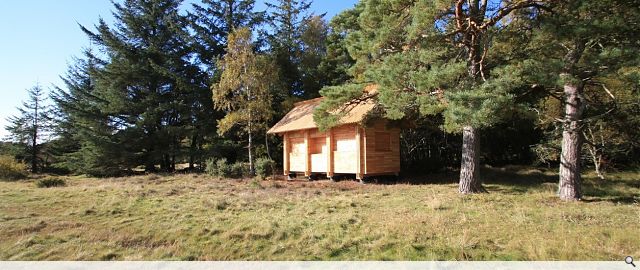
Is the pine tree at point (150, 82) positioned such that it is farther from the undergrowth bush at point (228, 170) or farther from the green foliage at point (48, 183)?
the green foliage at point (48, 183)

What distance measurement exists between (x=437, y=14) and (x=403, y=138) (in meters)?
10.8

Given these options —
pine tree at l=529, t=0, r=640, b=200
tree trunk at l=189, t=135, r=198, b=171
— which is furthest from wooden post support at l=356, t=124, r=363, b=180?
tree trunk at l=189, t=135, r=198, b=171

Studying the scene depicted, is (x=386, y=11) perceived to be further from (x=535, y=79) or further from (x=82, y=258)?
(x=82, y=258)

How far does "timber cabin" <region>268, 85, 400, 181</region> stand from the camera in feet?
47.5

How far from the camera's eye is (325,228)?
244 inches

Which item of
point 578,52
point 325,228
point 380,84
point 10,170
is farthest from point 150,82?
point 578,52

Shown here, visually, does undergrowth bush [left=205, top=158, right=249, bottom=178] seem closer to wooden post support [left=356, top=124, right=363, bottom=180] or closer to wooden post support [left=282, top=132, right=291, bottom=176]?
wooden post support [left=282, top=132, right=291, bottom=176]

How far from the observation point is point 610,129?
553 inches

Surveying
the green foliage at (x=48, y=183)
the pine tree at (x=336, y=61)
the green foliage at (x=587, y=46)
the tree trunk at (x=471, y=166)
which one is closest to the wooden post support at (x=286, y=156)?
the pine tree at (x=336, y=61)

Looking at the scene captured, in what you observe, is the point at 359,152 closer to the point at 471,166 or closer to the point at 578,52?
the point at 471,166

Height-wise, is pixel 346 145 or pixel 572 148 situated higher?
pixel 346 145
